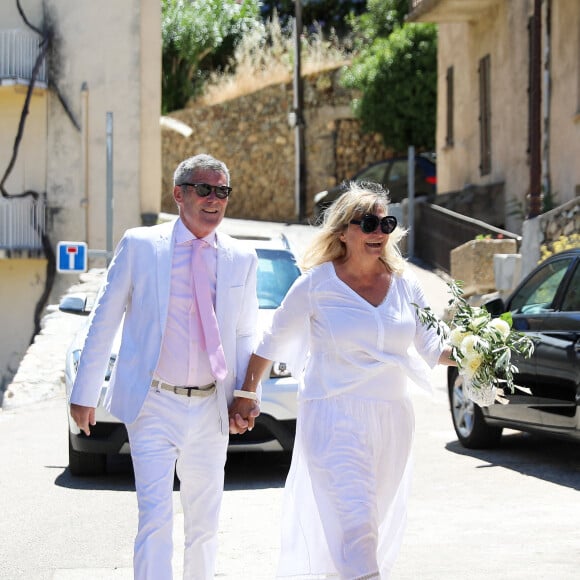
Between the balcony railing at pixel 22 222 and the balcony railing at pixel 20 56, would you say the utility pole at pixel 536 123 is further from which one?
the balcony railing at pixel 22 222

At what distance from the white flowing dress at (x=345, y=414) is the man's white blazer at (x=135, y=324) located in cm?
27

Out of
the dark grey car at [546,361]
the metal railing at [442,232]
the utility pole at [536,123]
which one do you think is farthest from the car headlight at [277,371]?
the metal railing at [442,232]

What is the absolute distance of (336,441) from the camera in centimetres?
491

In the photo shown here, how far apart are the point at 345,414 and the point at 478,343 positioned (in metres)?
0.67

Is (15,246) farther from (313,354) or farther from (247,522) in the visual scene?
(313,354)

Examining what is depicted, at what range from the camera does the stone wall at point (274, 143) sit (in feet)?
114

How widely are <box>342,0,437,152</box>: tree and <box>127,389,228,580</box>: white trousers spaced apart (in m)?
27.9

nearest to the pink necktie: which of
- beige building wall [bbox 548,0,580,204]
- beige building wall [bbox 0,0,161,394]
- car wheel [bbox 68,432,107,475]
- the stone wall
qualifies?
car wheel [bbox 68,432,107,475]

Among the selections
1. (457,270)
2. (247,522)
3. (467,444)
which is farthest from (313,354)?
(457,270)

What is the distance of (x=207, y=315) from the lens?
197 inches

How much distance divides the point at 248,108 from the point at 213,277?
3134 cm

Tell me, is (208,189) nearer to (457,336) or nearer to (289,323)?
(289,323)

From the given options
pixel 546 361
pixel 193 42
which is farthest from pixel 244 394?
pixel 193 42

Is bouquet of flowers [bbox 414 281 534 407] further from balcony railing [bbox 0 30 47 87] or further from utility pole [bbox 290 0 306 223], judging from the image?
utility pole [bbox 290 0 306 223]
